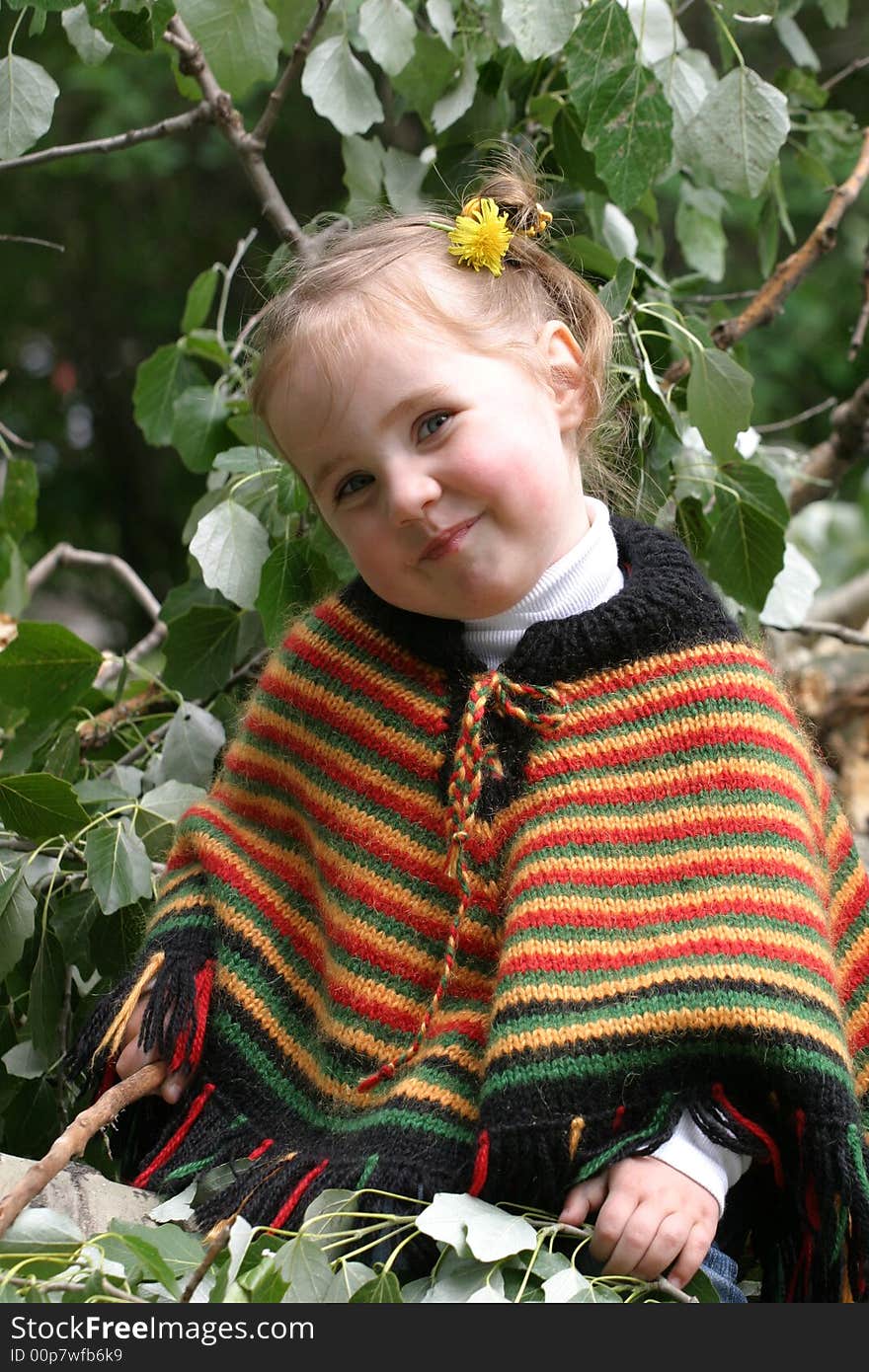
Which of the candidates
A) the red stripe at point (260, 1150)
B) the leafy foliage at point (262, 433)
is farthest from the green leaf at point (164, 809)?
the red stripe at point (260, 1150)

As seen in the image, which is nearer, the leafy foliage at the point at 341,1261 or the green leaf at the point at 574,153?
the leafy foliage at the point at 341,1261

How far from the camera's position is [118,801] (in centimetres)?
146

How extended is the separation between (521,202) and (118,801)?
703 millimetres

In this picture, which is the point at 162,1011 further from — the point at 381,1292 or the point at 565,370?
the point at 565,370

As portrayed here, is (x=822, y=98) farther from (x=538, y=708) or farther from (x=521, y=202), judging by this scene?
(x=538, y=708)

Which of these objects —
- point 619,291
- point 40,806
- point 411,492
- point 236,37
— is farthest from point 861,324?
point 40,806

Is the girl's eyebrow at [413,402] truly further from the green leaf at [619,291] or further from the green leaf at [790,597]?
the green leaf at [790,597]

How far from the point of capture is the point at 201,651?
5.37 ft

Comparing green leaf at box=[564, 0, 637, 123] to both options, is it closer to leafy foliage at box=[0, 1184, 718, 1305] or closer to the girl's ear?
the girl's ear

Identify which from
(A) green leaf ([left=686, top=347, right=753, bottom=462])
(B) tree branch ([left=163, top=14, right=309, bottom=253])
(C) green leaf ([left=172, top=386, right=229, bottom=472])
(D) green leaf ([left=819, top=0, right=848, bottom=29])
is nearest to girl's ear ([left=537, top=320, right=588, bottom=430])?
(A) green leaf ([left=686, top=347, right=753, bottom=462])

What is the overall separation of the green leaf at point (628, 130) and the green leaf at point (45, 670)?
2.33 feet

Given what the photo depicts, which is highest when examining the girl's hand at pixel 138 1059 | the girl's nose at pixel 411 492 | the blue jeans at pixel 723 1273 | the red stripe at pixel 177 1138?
the girl's nose at pixel 411 492

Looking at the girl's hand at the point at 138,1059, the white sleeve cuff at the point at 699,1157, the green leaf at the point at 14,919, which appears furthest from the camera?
the green leaf at the point at 14,919

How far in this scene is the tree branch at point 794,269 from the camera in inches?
70.3
